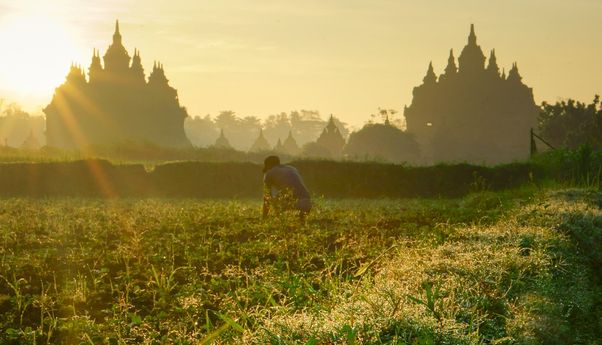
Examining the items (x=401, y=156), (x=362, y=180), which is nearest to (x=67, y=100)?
(x=401, y=156)

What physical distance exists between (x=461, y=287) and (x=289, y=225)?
20.5ft

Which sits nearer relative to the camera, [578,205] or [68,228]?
[578,205]

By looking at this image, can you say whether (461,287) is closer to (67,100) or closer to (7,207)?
(7,207)

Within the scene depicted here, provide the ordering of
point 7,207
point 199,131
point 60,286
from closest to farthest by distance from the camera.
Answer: point 60,286 < point 7,207 < point 199,131

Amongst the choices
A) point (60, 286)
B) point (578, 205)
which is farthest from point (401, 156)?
point (60, 286)

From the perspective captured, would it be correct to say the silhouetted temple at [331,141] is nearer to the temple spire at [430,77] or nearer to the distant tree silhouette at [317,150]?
the distant tree silhouette at [317,150]

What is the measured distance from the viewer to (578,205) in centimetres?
1107

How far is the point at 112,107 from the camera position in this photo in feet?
204

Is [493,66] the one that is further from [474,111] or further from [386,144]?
[386,144]

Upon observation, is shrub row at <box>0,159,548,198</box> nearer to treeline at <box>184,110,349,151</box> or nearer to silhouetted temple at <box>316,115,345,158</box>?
silhouetted temple at <box>316,115,345,158</box>

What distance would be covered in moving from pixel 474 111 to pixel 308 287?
6941 cm

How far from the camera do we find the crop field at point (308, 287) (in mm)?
4465

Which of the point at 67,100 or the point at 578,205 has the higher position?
the point at 67,100

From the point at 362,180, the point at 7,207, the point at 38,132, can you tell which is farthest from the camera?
the point at 38,132
